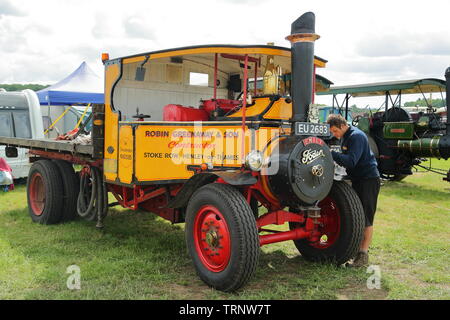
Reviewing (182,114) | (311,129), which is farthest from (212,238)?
(182,114)

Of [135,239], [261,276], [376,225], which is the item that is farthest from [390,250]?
[135,239]

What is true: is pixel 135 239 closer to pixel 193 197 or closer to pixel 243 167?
pixel 193 197

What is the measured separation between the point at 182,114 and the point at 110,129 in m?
0.95

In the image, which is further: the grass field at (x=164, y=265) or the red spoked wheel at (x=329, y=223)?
the red spoked wheel at (x=329, y=223)

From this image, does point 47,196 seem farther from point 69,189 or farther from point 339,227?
point 339,227

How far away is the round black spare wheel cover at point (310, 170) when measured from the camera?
141 inches

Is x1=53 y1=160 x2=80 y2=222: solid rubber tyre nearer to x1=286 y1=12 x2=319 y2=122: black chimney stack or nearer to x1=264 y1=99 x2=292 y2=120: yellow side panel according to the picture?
x1=264 y1=99 x2=292 y2=120: yellow side panel

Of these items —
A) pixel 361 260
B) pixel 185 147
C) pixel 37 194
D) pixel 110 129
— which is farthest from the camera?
pixel 37 194

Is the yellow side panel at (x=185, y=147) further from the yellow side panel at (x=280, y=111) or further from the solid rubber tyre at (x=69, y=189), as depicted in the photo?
the solid rubber tyre at (x=69, y=189)

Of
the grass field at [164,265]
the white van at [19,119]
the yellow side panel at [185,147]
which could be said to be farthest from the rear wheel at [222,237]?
the white van at [19,119]

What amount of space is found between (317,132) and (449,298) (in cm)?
170

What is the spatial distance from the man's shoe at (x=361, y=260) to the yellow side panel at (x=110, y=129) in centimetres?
266

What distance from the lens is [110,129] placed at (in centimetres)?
493

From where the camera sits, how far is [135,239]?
16.8 ft
